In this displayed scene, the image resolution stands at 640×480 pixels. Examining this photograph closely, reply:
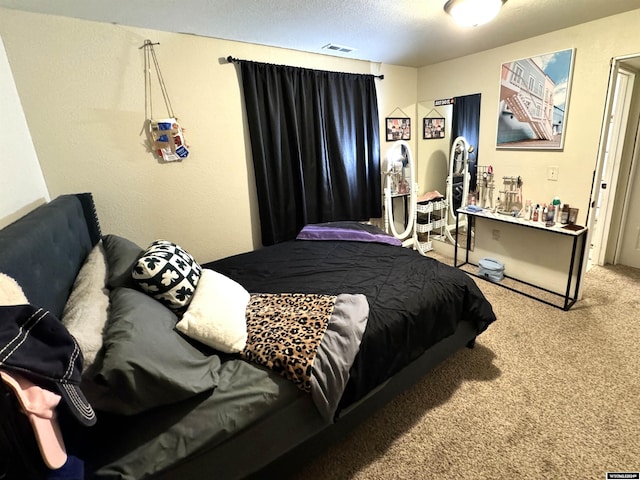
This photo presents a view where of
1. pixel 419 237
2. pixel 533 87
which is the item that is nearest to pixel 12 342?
pixel 533 87

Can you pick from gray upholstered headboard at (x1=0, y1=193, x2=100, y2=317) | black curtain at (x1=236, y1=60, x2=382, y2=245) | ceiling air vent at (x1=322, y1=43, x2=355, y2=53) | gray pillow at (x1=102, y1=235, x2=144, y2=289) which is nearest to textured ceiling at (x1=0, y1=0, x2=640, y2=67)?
ceiling air vent at (x1=322, y1=43, x2=355, y2=53)

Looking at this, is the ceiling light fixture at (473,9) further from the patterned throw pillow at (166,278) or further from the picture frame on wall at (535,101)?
the patterned throw pillow at (166,278)

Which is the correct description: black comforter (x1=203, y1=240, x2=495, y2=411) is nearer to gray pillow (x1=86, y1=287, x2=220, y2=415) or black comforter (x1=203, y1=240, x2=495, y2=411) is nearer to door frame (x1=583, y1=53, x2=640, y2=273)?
gray pillow (x1=86, y1=287, x2=220, y2=415)

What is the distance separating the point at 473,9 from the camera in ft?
6.32

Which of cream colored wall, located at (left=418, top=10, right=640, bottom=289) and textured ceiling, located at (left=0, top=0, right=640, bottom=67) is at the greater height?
textured ceiling, located at (left=0, top=0, right=640, bottom=67)

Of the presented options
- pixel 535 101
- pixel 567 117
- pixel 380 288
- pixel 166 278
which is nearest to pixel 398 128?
pixel 535 101

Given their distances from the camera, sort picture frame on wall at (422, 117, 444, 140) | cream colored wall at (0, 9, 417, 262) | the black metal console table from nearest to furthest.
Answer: cream colored wall at (0, 9, 417, 262) → the black metal console table → picture frame on wall at (422, 117, 444, 140)

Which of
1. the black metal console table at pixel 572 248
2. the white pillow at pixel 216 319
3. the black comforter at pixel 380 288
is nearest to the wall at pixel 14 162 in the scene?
the white pillow at pixel 216 319

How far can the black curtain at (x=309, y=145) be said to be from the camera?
9.34ft

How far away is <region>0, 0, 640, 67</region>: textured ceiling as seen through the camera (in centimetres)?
193

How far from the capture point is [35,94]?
2.04m

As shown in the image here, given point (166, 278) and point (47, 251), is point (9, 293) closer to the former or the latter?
point (47, 251)

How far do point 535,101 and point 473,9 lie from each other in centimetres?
135

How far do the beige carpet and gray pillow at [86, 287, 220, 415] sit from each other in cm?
81
